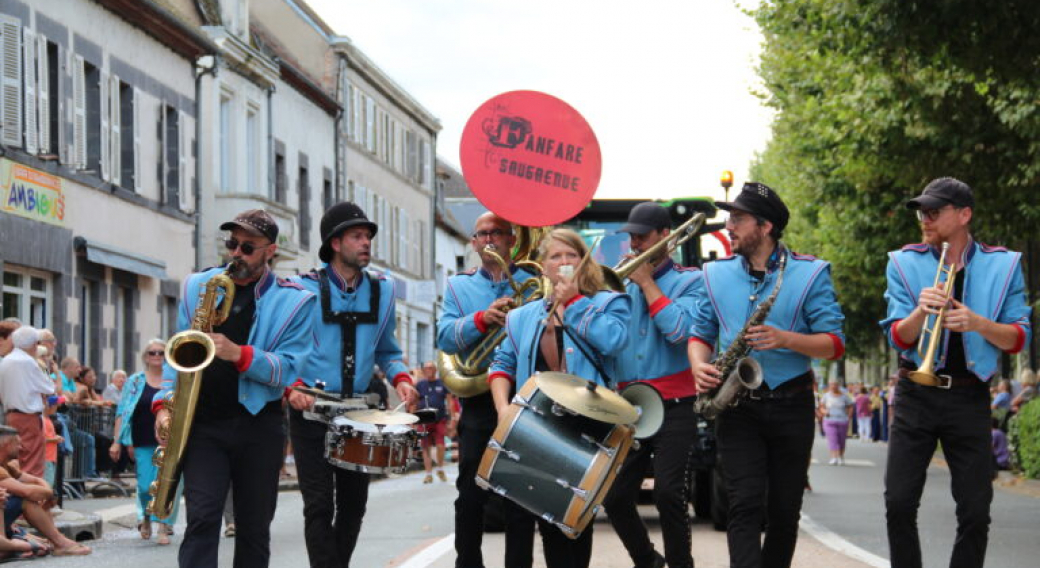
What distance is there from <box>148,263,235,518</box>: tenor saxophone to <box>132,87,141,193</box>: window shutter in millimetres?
23245

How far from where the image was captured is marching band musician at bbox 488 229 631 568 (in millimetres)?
7191

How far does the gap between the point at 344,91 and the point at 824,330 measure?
42.2 m

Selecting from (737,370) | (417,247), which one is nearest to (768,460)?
(737,370)

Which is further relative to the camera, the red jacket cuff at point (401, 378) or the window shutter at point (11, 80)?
the window shutter at point (11, 80)

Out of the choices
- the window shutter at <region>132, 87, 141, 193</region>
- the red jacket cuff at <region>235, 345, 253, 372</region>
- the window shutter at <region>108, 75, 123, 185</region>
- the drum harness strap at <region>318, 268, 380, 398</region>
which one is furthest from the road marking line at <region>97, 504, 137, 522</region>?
the window shutter at <region>132, 87, 141, 193</region>

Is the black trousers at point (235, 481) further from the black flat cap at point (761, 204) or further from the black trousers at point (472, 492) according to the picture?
the black flat cap at point (761, 204)

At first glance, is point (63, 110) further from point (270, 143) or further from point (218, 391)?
point (218, 391)

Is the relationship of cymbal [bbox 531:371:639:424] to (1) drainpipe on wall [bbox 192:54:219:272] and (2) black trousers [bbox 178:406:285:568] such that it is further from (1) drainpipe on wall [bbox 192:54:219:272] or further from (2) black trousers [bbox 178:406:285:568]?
(1) drainpipe on wall [bbox 192:54:219:272]

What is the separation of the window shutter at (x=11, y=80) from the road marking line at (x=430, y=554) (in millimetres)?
12822

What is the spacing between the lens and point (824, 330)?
24.6 ft

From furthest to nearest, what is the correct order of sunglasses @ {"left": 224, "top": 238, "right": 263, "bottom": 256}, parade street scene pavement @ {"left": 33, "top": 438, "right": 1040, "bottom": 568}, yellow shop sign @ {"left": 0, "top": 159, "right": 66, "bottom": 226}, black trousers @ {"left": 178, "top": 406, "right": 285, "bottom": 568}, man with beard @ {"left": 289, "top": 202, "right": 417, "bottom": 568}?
yellow shop sign @ {"left": 0, "top": 159, "right": 66, "bottom": 226} < parade street scene pavement @ {"left": 33, "top": 438, "right": 1040, "bottom": 568} < man with beard @ {"left": 289, "top": 202, "right": 417, "bottom": 568} < sunglasses @ {"left": 224, "top": 238, "right": 263, "bottom": 256} < black trousers @ {"left": 178, "top": 406, "right": 285, "bottom": 568}

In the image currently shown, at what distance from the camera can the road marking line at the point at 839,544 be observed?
11641 millimetres

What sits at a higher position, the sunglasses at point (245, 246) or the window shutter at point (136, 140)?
the window shutter at point (136, 140)

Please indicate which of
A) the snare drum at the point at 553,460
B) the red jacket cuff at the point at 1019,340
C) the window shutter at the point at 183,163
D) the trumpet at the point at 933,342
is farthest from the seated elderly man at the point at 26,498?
the window shutter at the point at 183,163
